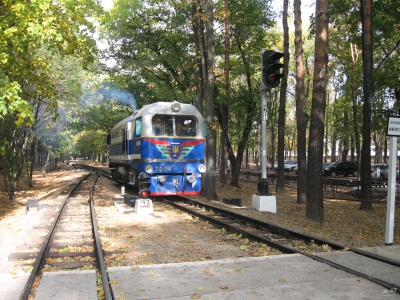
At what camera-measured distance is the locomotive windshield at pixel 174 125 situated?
14047mm

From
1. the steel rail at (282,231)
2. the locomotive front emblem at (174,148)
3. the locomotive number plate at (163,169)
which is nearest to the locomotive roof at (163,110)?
the locomotive front emblem at (174,148)

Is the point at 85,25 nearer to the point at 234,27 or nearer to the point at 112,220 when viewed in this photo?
the point at 112,220

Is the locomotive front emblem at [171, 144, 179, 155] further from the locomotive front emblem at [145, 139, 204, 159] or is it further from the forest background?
the forest background

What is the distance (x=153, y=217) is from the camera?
11.0 metres

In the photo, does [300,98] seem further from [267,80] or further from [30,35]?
[30,35]

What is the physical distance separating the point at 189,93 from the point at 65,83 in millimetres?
8175

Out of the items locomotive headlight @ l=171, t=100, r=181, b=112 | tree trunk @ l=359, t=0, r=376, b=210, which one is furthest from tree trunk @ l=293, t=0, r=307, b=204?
locomotive headlight @ l=171, t=100, r=181, b=112

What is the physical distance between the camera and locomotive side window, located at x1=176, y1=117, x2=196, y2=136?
14.4m

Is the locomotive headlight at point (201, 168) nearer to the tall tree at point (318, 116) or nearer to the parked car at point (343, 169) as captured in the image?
the tall tree at point (318, 116)

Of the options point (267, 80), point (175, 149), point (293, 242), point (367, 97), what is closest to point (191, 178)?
point (175, 149)

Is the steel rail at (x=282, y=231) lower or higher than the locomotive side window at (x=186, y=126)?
lower

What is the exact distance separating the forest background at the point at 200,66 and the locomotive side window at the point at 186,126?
82 centimetres

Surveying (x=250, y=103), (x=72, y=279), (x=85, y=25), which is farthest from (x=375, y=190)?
(x=72, y=279)

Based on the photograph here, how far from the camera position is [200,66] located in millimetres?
19031
